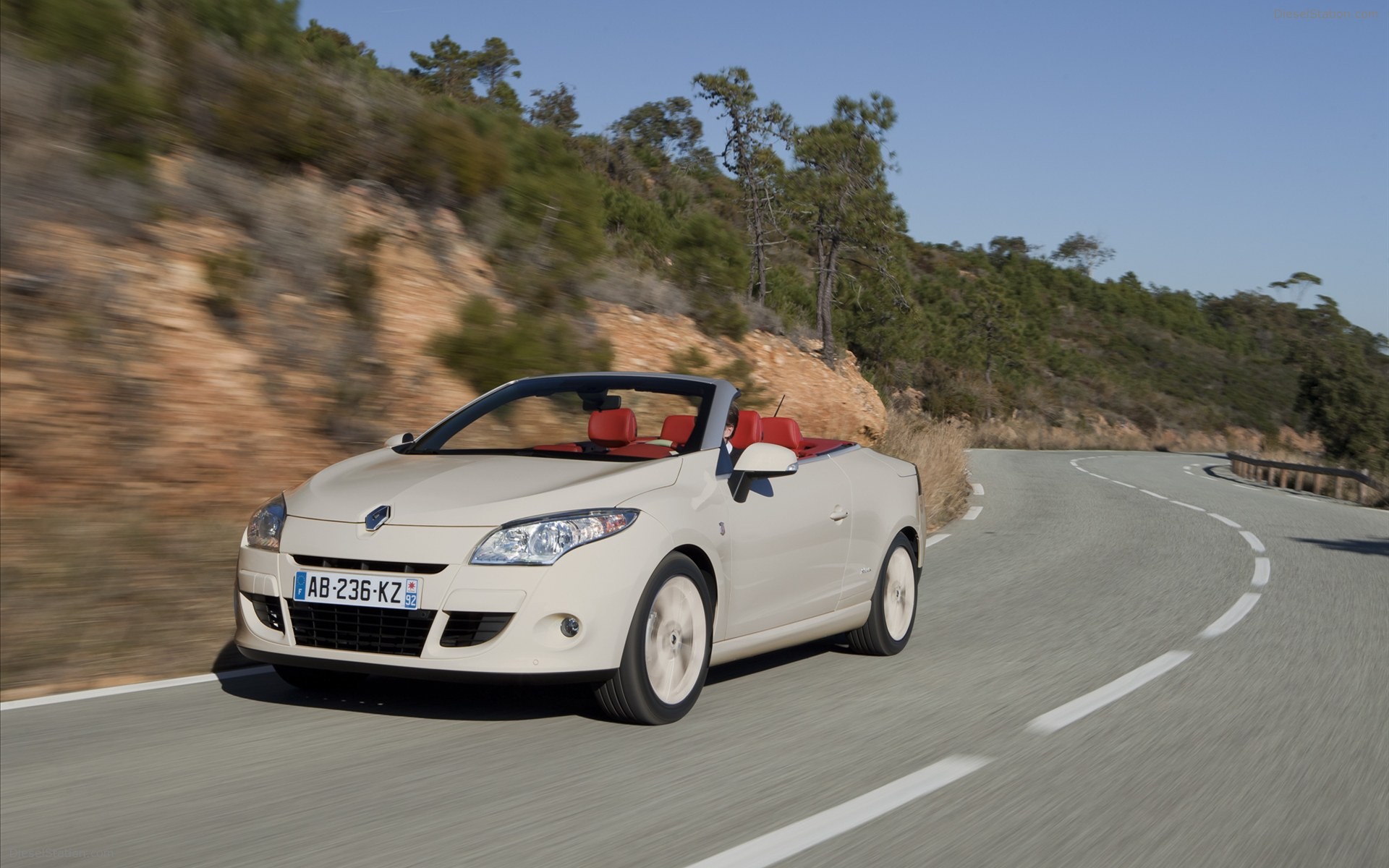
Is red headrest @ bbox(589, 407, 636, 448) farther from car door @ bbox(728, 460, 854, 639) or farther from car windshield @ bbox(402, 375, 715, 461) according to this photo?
car door @ bbox(728, 460, 854, 639)

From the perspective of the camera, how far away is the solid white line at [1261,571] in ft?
38.4

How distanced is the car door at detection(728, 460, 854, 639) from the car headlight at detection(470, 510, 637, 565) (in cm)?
93

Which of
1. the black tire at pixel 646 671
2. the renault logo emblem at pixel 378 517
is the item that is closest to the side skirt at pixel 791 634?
the black tire at pixel 646 671

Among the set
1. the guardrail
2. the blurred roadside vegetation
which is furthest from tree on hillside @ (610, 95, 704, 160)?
the guardrail

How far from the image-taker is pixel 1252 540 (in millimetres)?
15648

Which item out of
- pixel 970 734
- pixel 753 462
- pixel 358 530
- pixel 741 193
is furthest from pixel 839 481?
pixel 741 193

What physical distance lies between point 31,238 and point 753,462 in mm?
6763

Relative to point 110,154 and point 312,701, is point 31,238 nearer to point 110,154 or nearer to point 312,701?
point 110,154

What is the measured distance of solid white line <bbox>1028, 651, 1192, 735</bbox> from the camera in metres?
6.11

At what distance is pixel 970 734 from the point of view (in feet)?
19.1

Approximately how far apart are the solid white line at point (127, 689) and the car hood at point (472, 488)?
1165 millimetres

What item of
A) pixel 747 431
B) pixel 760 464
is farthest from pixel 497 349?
pixel 760 464

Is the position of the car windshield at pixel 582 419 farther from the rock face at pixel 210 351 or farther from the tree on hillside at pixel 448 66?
the tree on hillside at pixel 448 66

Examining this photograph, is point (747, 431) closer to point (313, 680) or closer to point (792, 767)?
Answer: point (792, 767)
